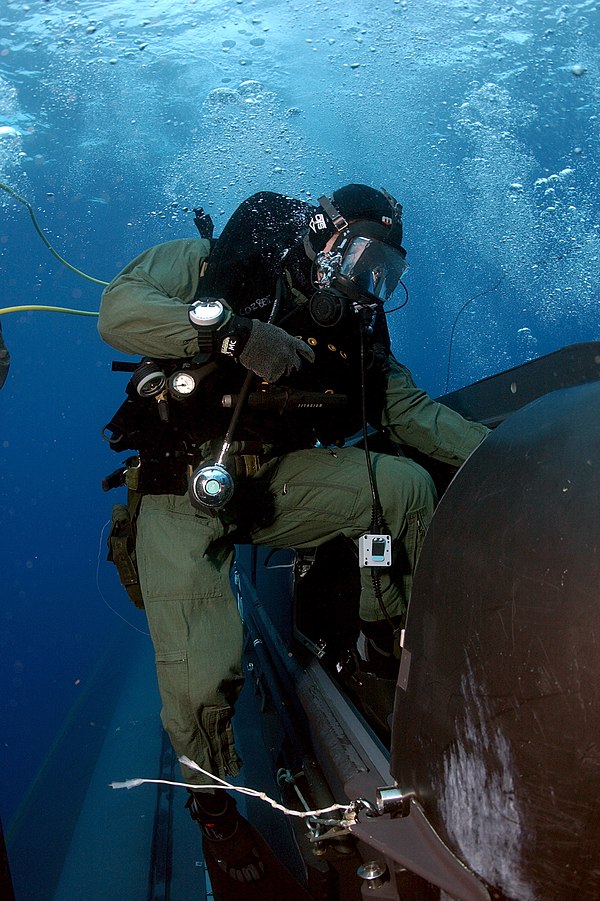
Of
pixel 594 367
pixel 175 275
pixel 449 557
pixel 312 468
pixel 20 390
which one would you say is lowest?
pixel 20 390

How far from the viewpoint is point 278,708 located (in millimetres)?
2680

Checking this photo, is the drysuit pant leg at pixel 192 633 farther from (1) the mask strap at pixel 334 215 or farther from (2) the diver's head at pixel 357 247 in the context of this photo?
(1) the mask strap at pixel 334 215

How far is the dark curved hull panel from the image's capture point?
691 millimetres

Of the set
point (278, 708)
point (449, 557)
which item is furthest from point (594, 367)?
point (278, 708)

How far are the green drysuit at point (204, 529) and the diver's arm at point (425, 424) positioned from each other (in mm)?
31

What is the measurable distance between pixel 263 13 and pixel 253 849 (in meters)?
15.8

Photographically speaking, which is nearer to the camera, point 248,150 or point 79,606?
point 248,150

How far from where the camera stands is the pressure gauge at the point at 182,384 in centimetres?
187

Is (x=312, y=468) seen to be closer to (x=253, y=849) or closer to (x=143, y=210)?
(x=253, y=849)

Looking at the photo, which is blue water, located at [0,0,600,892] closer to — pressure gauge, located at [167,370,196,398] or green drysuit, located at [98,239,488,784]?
green drysuit, located at [98,239,488,784]

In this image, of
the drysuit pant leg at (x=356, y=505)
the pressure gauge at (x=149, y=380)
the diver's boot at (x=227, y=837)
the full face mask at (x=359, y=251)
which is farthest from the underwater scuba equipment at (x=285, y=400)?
the diver's boot at (x=227, y=837)

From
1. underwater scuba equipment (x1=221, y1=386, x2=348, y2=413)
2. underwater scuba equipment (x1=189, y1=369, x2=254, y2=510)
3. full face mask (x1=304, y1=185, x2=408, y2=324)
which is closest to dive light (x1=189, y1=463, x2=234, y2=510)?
underwater scuba equipment (x1=189, y1=369, x2=254, y2=510)

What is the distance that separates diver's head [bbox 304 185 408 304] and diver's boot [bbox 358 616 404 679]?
1.30 m

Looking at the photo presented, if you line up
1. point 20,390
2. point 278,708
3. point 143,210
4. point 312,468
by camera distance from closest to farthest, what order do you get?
point 312,468
point 278,708
point 143,210
point 20,390
